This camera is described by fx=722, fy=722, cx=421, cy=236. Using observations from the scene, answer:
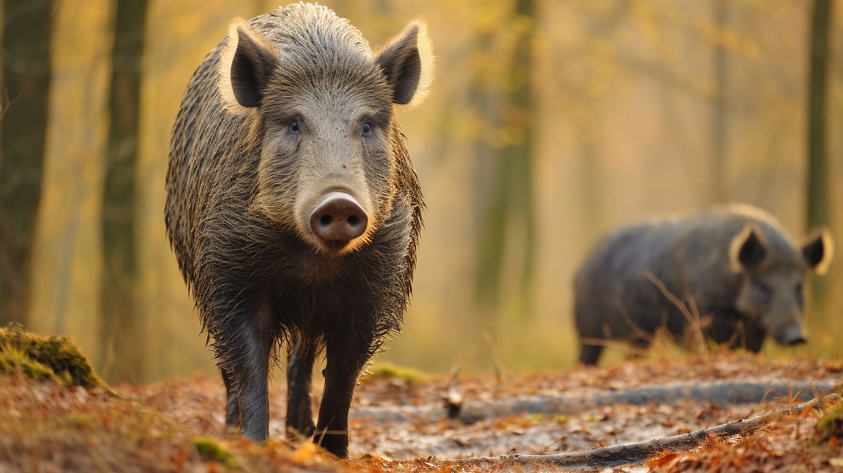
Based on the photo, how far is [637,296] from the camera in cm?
895

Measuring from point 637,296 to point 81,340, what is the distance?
7.02 metres

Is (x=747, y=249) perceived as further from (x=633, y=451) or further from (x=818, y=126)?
(x=633, y=451)

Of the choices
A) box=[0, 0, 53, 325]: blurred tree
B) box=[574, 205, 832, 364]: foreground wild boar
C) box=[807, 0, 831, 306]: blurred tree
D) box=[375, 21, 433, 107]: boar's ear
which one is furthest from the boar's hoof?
box=[0, 0, 53, 325]: blurred tree

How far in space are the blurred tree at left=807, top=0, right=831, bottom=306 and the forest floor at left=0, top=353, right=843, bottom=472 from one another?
533cm

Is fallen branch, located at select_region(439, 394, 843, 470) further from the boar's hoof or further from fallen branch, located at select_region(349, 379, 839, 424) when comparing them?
the boar's hoof

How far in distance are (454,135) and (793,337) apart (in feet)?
34.1

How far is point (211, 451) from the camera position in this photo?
7.55 feet

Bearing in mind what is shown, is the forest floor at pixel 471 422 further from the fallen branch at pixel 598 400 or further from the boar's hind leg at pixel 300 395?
the boar's hind leg at pixel 300 395

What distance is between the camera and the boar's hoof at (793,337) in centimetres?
766

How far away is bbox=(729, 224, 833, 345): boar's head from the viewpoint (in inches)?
311

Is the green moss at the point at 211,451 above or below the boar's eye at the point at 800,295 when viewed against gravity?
above

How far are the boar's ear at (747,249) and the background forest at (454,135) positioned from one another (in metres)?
1.18

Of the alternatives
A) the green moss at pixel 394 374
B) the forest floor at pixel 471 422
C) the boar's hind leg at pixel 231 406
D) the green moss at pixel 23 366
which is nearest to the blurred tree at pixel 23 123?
the forest floor at pixel 471 422

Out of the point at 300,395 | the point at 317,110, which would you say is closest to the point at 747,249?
the point at 300,395
